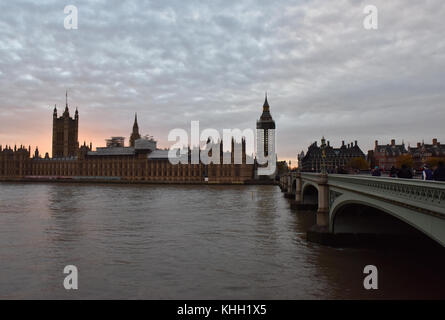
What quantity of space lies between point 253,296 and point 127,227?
62.9ft

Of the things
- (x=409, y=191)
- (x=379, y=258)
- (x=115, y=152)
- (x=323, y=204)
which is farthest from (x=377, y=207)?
(x=115, y=152)

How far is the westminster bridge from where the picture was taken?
10.4 meters

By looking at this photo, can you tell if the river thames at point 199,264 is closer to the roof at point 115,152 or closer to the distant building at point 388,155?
the distant building at point 388,155

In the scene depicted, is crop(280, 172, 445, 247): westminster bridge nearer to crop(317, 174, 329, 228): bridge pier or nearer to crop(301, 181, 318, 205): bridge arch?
crop(317, 174, 329, 228): bridge pier

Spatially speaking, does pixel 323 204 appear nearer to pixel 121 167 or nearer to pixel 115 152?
pixel 121 167

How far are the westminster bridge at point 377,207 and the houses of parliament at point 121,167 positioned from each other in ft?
382

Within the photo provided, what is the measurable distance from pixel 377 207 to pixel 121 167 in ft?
527

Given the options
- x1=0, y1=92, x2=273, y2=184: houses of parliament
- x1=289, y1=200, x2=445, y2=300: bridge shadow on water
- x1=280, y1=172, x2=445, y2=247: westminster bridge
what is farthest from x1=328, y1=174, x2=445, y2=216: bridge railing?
x1=0, y1=92, x2=273, y2=184: houses of parliament

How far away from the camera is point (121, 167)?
168 metres

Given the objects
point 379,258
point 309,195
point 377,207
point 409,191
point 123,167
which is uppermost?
point 123,167

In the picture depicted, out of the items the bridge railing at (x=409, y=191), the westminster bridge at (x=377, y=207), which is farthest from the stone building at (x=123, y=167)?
the bridge railing at (x=409, y=191)

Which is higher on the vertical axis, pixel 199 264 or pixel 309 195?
pixel 309 195

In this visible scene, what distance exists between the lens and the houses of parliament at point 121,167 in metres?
152
